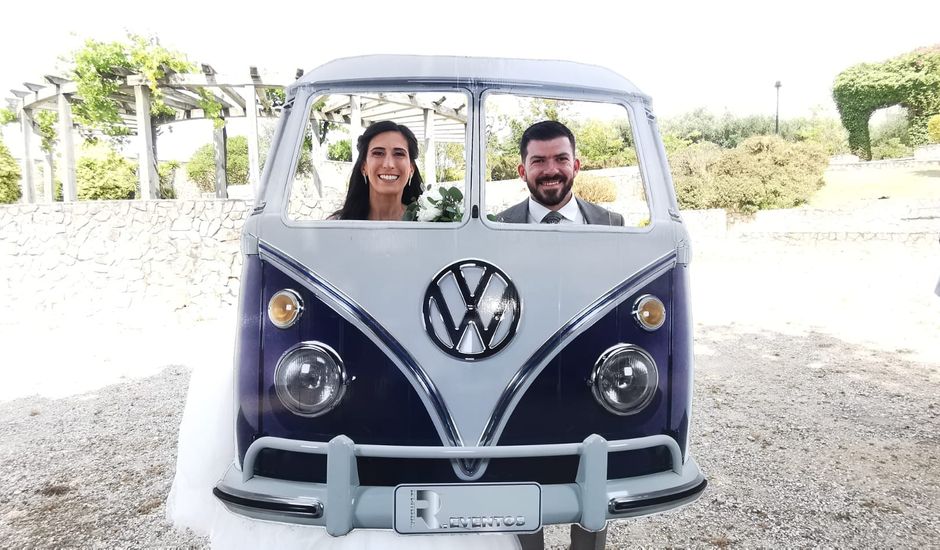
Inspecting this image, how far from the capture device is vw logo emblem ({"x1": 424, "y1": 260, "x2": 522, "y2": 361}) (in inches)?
76.5

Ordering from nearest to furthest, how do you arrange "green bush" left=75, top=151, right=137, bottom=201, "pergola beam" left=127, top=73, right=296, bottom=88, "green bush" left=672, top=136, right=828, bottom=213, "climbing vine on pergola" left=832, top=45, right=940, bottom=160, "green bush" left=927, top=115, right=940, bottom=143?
"pergola beam" left=127, top=73, right=296, bottom=88 → "green bush" left=75, top=151, right=137, bottom=201 → "green bush" left=672, top=136, right=828, bottom=213 → "green bush" left=927, top=115, right=940, bottom=143 → "climbing vine on pergola" left=832, top=45, right=940, bottom=160

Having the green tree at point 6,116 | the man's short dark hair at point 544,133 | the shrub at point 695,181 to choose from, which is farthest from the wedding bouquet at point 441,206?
the green tree at point 6,116

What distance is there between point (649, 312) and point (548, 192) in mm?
619

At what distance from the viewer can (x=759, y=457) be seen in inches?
165

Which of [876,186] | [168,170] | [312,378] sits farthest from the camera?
[876,186]

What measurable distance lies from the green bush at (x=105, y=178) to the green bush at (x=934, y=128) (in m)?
25.3

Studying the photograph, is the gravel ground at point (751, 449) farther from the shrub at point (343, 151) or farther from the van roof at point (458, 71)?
the shrub at point (343, 151)

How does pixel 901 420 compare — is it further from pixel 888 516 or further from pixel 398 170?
pixel 398 170

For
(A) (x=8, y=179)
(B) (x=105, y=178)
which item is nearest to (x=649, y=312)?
(B) (x=105, y=178)

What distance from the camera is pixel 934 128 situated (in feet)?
69.3

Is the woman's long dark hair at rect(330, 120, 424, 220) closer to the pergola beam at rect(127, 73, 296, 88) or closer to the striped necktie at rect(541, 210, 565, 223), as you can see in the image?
the striped necktie at rect(541, 210, 565, 223)

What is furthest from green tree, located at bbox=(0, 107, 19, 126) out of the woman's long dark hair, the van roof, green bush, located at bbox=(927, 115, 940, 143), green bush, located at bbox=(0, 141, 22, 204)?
green bush, located at bbox=(927, 115, 940, 143)

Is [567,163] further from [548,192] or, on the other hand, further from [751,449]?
[751,449]

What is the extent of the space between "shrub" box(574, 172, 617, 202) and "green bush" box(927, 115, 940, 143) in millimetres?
24801
